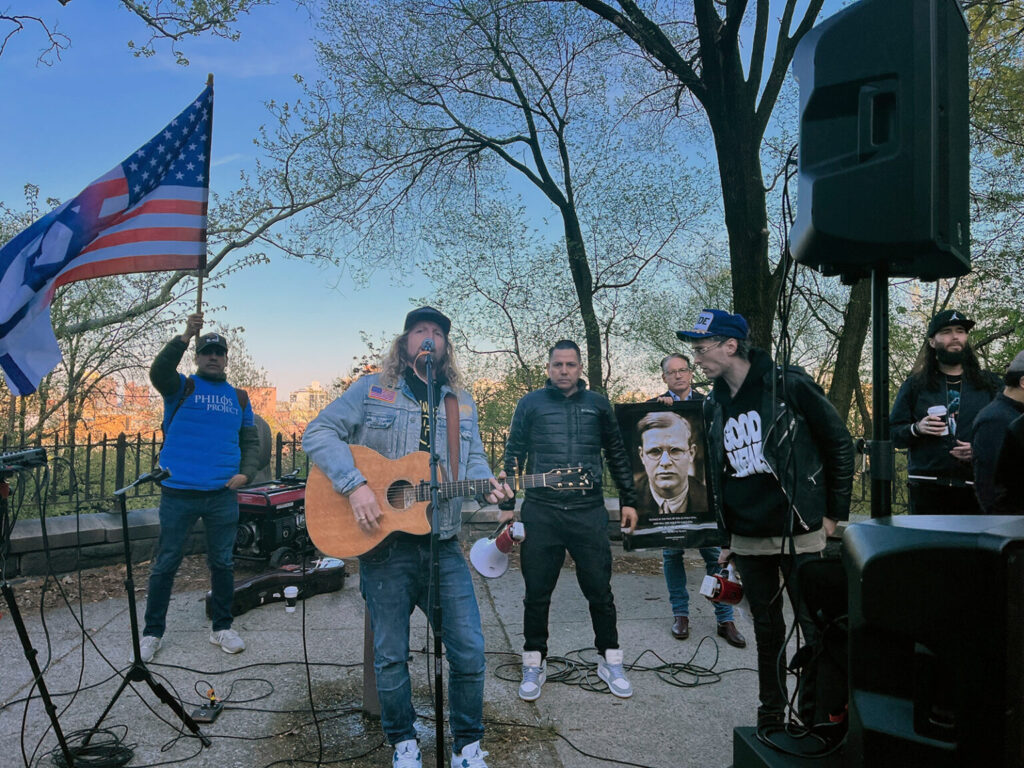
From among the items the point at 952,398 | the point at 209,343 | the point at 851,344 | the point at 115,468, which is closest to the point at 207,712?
the point at 209,343

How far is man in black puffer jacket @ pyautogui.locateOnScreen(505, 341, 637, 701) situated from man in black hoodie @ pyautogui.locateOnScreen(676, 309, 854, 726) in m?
→ 0.93

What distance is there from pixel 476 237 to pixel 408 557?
11.4 metres

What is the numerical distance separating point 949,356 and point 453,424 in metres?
3.80

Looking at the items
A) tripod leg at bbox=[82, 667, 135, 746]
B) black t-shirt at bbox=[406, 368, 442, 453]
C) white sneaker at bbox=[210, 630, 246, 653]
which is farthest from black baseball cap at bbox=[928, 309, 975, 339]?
tripod leg at bbox=[82, 667, 135, 746]

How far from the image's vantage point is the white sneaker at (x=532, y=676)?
3.97m

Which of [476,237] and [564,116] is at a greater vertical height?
[564,116]

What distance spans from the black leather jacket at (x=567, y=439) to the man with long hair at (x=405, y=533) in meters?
0.97

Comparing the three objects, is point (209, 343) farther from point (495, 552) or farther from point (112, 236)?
point (495, 552)

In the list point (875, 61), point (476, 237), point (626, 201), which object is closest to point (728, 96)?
point (626, 201)

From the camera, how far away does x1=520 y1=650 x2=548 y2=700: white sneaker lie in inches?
156

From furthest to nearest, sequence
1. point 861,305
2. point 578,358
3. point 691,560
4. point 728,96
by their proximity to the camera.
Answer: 1. point 861,305
2. point 728,96
3. point 691,560
4. point 578,358

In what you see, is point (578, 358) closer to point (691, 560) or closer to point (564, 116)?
point (691, 560)

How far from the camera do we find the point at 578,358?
4543 mm

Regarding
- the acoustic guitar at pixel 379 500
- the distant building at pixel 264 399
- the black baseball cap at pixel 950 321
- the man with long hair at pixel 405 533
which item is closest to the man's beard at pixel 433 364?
the man with long hair at pixel 405 533
